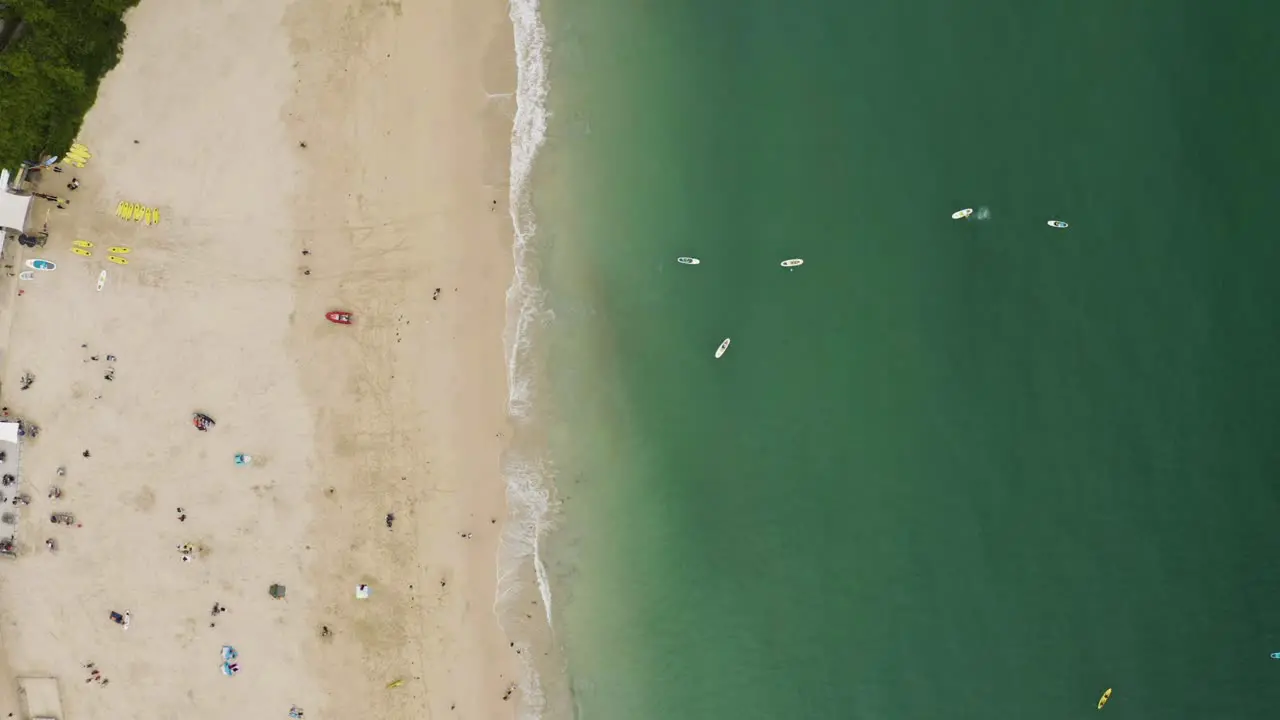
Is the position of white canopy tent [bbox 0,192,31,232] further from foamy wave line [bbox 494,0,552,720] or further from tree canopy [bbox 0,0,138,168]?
foamy wave line [bbox 494,0,552,720]

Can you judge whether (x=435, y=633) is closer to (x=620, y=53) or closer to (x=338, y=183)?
(x=338, y=183)

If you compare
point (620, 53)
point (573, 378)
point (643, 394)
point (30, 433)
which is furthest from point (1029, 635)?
point (30, 433)

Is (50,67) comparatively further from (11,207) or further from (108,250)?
(108,250)

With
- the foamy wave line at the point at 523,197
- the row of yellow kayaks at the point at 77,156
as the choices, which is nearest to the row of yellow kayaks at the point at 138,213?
the row of yellow kayaks at the point at 77,156

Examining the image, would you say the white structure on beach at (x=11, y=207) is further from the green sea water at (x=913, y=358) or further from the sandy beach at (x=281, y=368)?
the green sea water at (x=913, y=358)

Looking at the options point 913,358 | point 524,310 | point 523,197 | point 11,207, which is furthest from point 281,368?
point 913,358

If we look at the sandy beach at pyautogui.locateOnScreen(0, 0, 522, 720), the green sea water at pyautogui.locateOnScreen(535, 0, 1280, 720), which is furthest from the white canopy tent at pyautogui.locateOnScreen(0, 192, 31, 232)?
the green sea water at pyautogui.locateOnScreen(535, 0, 1280, 720)
